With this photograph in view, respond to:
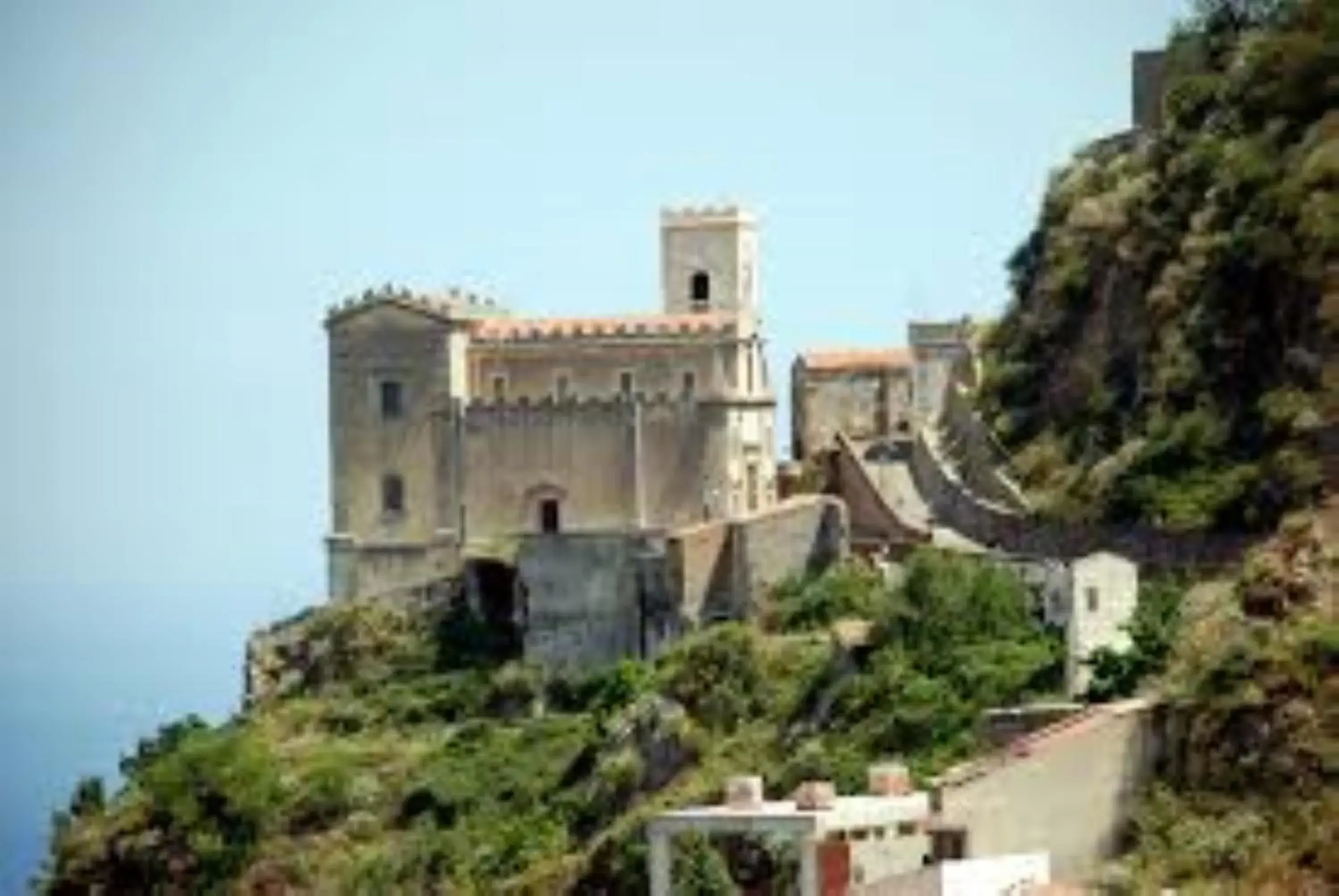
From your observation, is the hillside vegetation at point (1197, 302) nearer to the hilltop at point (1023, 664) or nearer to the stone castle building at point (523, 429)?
the hilltop at point (1023, 664)

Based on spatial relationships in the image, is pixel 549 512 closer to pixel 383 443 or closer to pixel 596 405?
pixel 596 405

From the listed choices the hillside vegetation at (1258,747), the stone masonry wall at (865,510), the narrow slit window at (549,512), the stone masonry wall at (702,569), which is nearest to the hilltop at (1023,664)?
the hillside vegetation at (1258,747)

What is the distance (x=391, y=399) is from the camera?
70.4m

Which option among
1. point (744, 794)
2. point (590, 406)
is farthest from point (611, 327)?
point (744, 794)

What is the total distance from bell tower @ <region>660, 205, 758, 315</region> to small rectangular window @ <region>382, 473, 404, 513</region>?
5633 mm

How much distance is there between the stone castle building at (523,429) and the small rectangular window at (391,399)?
2 centimetres

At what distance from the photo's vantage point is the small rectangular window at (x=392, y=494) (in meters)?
70.1

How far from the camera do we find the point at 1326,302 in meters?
57.2

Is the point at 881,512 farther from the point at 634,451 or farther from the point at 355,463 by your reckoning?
the point at 355,463

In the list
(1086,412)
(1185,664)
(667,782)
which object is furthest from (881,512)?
(1185,664)

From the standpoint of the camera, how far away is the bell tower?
73.1m

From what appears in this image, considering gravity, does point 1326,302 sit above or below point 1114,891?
above

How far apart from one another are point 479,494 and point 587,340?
279 cm

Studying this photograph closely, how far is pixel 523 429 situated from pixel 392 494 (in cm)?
230
